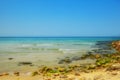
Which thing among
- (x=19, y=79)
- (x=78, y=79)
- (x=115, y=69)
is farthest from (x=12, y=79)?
(x=115, y=69)

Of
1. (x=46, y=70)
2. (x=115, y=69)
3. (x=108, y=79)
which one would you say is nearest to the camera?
(x=108, y=79)

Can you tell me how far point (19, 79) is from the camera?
31.2ft

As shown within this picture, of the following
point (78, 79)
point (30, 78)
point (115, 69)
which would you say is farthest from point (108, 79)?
point (30, 78)

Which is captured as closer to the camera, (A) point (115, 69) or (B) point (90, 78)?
(B) point (90, 78)

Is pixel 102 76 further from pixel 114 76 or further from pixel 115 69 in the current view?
pixel 115 69

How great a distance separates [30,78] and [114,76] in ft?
13.3

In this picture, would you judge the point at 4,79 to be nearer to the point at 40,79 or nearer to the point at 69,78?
the point at 40,79

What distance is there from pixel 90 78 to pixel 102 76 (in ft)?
2.03

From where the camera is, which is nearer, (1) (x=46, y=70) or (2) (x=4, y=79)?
(2) (x=4, y=79)

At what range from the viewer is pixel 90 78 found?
8.82 m

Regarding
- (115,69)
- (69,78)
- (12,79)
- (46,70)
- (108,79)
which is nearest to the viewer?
(108,79)

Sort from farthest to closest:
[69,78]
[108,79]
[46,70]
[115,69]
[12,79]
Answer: [46,70] → [115,69] → [12,79] → [69,78] → [108,79]

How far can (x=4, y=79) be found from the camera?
9602 millimetres

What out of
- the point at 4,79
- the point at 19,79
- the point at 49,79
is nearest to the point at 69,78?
the point at 49,79
